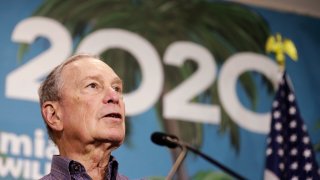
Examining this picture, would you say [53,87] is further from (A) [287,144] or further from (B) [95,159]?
(A) [287,144]

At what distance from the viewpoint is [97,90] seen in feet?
7.95

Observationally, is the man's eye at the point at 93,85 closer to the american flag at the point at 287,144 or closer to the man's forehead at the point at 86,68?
the man's forehead at the point at 86,68

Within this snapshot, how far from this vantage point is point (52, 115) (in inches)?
98.0

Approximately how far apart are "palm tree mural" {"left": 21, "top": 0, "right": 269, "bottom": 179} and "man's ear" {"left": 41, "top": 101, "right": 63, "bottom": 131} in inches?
69.9

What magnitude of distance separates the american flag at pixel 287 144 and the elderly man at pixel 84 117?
2.07m

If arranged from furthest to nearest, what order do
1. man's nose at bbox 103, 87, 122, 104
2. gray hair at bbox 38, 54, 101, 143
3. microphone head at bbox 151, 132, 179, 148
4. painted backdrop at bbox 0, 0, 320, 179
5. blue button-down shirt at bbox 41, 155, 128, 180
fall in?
1. painted backdrop at bbox 0, 0, 320, 179
2. microphone head at bbox 151, 132, 179, 148
3. gray hair at bbox 38, 54, 101, 143
4. man's nose at bbox 103, 87, 122, 104
5. blue button-down shirt at bbox 41, 155, 128, 180

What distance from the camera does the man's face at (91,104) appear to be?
7.63 feet

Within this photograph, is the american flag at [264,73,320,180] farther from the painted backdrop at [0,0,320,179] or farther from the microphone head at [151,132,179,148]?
the microphone head at [151,132,179,148]

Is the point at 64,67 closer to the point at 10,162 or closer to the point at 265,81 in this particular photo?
the point at 10,162

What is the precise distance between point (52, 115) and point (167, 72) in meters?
2.06

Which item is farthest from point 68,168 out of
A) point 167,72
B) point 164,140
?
point 167,72

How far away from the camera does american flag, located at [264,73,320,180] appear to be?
426cm

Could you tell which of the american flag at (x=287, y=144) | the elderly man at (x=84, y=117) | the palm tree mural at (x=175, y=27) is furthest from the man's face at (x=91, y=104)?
the american flag at (x=287, y=144)

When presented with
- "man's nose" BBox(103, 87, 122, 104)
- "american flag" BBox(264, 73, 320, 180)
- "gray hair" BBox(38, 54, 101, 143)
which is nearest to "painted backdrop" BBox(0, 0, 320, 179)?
"american flag" BBox(264, 73, 320, 180)
